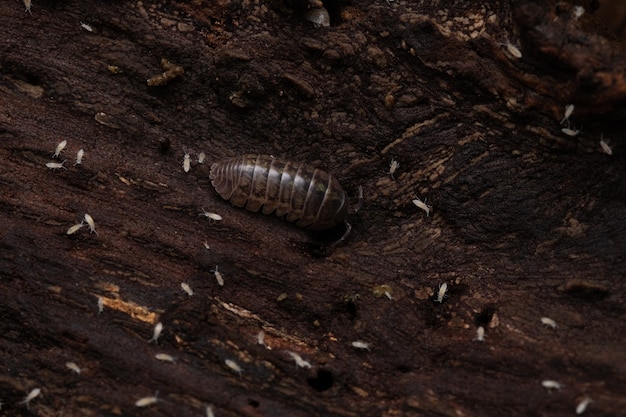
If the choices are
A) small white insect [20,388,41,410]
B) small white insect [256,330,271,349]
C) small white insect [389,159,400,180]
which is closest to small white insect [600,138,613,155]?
small white insect [389,159,400,180]

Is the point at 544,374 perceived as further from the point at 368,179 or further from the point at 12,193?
the point at 12,193

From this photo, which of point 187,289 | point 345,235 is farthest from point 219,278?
point 345,235

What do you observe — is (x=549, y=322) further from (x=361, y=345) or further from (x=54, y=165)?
(x=54, y=165)

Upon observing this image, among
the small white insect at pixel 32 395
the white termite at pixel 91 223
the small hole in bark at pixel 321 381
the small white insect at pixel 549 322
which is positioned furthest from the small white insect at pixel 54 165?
the small white insect at pixel 549 322

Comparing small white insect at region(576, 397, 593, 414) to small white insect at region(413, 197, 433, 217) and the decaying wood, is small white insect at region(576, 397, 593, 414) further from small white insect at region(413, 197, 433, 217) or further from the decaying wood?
small white insect at region(413, 197, 433, 217)

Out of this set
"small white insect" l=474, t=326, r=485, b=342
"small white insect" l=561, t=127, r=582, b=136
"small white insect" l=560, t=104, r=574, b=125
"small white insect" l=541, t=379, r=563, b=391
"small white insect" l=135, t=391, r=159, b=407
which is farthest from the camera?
"small white insect" l=561, t=127, r=582, b=136

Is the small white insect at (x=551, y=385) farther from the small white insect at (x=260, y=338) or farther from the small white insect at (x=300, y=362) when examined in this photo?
the small white insect at (x=260, y=338)
